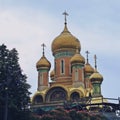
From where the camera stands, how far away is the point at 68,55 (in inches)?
2377

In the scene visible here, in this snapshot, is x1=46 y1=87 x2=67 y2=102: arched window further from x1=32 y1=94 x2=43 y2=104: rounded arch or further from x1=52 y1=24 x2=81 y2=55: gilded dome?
x1=52 y1=24 x2=81 y2=55: gilded dome

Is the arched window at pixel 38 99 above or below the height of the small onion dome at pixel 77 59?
below

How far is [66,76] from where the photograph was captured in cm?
5928

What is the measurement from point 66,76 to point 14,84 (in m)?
26.1

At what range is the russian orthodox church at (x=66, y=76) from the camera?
55916mm

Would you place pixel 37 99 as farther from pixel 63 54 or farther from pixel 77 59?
pixel 77 59

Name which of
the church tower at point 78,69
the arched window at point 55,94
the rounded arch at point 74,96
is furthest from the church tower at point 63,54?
the rounded arch at point 74,96

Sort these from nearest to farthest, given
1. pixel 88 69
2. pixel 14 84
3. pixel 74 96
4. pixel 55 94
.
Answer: pixel 14 84 → pixel 74 96 → pixel 55 94 → pixel 88 69

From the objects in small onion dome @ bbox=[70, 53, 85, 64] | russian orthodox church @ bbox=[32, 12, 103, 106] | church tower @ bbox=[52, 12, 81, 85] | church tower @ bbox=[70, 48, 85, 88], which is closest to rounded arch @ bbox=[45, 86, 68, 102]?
russian orthodox church @ bbox=[32, 12, 103, 106]

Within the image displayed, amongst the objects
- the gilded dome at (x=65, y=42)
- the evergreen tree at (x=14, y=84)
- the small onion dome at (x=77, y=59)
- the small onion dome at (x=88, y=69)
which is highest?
the gilded dome at (x=65, y=42)

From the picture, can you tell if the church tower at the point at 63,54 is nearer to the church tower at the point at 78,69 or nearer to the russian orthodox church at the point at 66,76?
the russian orthodox church at the point at 66,76

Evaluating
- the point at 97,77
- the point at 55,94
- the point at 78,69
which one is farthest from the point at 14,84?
the point at 78,69

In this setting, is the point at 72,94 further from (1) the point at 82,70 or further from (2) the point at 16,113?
(2) the point at 16,113

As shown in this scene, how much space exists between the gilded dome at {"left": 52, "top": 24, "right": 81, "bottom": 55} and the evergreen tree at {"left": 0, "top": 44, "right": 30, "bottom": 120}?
25466 millimetres
